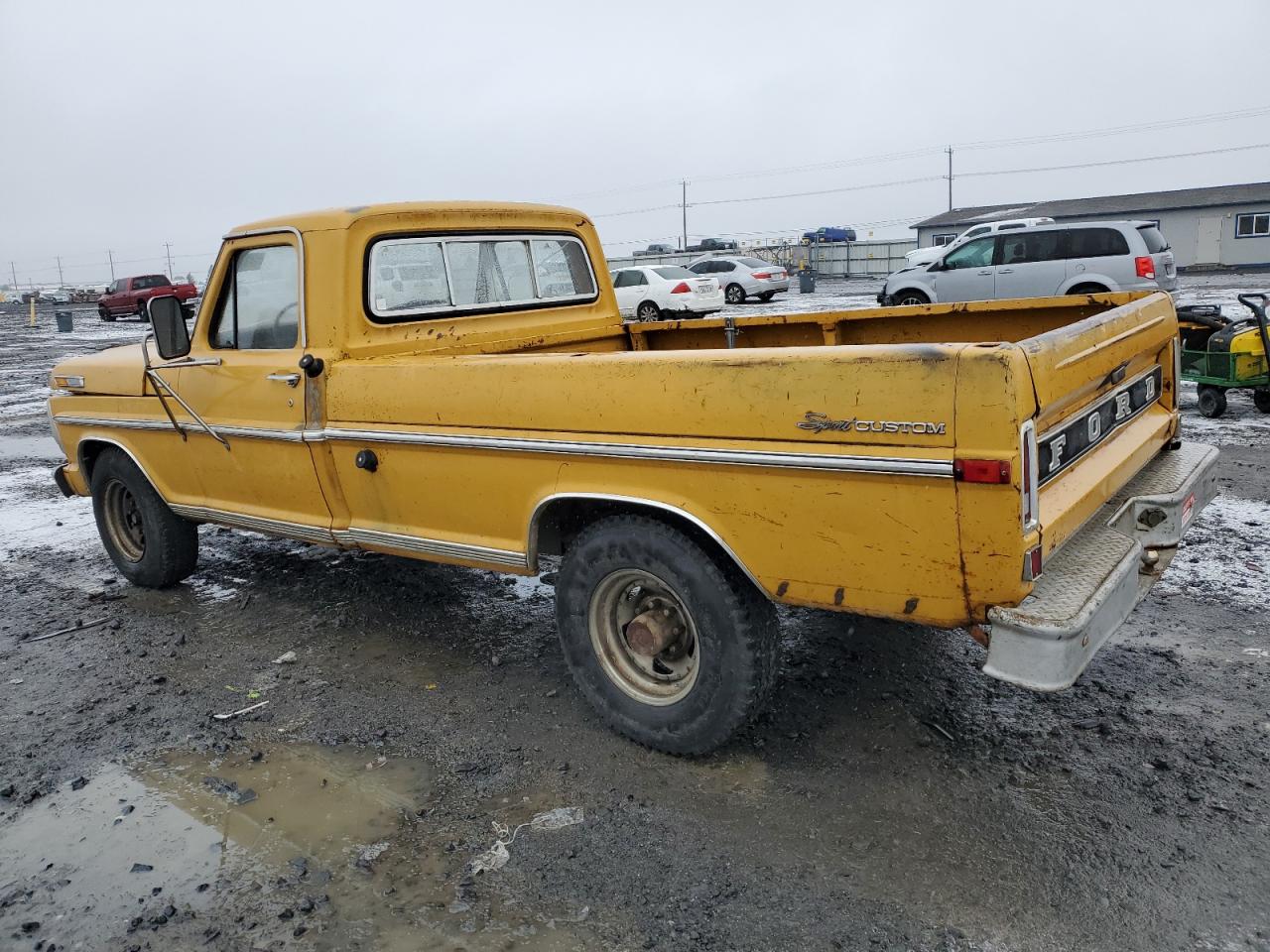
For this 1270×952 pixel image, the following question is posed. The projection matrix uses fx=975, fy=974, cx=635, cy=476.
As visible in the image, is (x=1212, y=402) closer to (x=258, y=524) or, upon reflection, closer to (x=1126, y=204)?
(x=258, y=524)

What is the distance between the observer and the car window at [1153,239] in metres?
14.0

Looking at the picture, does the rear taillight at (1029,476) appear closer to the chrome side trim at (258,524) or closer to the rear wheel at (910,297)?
the chrome side trim at (258,524)

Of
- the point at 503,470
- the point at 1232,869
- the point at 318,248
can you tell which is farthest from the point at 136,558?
the point at 1232,869

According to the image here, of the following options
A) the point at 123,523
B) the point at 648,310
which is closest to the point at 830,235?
the point at 648,310

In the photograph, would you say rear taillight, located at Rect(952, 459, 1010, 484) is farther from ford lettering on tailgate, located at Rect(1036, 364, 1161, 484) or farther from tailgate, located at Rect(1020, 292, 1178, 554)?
ford lettering on tailgate, located at Rect(1036, 364, 1161, 484)


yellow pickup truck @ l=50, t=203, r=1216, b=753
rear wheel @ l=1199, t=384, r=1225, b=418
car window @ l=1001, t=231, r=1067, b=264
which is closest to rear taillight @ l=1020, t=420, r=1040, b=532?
yellow pickup truck @ l=50, t=203, r=1216, b=753

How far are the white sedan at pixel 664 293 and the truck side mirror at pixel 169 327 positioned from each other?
17.5 meters

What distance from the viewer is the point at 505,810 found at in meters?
3.21

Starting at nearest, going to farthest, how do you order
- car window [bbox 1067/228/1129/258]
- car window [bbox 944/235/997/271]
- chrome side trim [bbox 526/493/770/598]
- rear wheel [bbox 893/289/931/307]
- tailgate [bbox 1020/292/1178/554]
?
tailgate [bbox 1020/292/1178/554] → chrome side trim [bbox 526/493/770/598] → car window [bbox 1067/228/1129/258] → car window [bbox 944/235/997/271] → rear wheel [bbox 893/289/931/307]

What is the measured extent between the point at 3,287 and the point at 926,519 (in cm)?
7476

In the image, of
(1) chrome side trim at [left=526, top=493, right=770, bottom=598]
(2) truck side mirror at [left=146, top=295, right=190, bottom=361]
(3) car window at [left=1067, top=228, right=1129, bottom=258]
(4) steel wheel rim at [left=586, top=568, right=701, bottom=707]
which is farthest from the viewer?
(3) car window at [left=1067, top=228, right=1129, bottom=258]

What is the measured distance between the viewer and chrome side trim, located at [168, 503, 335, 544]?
4.40 m

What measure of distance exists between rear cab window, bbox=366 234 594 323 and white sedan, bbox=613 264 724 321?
54.7 feet

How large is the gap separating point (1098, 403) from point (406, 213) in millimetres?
2940
